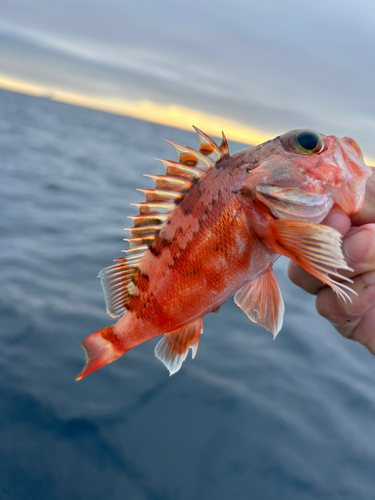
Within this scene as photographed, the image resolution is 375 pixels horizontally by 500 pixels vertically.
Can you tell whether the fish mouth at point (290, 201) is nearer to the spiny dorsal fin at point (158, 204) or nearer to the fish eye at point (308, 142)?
the fish eye at point (308, 142)

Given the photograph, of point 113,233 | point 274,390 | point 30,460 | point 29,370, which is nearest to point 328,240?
point 30,460

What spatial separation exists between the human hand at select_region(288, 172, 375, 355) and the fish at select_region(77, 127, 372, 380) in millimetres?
277

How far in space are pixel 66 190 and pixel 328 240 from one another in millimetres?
13567

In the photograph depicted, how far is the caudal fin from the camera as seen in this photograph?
1.76 metres

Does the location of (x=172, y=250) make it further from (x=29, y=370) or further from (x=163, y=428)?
(x=29, y=370)

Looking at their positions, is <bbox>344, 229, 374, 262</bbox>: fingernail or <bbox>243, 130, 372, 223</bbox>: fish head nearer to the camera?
<bbox>243, 130, 372, 223</bbox>: fish head

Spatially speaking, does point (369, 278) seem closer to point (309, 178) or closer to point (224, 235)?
point (309, 178)

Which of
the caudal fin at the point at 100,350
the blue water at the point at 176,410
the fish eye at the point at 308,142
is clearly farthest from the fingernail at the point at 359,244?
the blue water at the point at 176,410

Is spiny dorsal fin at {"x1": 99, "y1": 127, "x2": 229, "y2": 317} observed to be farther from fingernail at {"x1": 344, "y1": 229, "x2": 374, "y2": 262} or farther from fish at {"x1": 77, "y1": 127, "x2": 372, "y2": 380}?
fingernail at {"x1": 344, "y1": 229, "x2": 374, "y2": 262}

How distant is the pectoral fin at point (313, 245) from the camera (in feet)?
4.66

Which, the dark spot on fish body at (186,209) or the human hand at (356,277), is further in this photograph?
the human hand at (356,277)

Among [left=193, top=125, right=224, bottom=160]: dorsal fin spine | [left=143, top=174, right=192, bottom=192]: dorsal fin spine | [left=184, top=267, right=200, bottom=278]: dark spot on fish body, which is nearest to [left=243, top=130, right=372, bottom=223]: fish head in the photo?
[left=193, top=125, right=224, bottom=160]: dorsal fin spine

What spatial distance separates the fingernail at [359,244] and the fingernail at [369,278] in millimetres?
214

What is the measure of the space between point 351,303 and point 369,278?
8.2 inches
